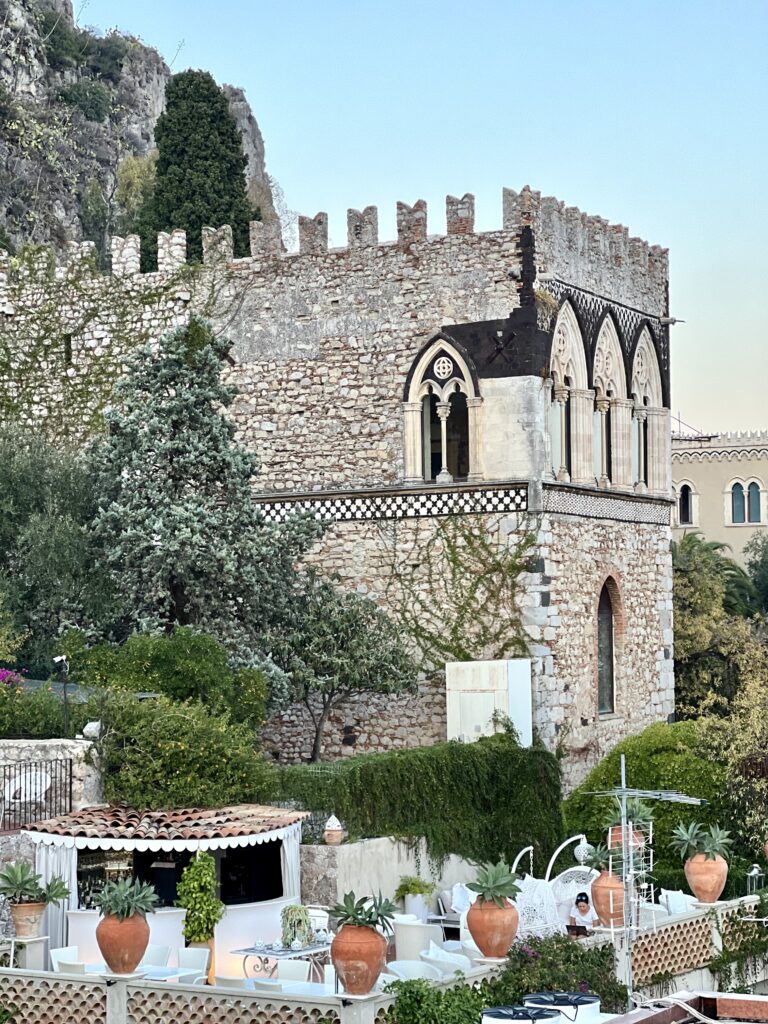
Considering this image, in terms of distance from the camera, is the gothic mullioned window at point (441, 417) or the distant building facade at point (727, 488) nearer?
the gothic mullioned window at point (441, 417)

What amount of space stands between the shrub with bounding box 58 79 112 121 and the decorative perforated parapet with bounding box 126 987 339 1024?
154 ft

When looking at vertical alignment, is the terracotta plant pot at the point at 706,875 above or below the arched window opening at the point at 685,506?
below

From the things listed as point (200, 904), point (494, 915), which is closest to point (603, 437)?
point (200, 904)

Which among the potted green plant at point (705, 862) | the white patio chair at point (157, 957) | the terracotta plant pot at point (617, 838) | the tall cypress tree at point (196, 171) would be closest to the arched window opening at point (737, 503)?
the tall cypress tree at point (196, 171)

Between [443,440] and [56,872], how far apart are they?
30.4ft

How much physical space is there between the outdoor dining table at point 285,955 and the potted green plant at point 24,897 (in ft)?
6.75

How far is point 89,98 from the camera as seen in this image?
58625 mm

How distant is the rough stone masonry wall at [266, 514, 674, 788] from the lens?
2381cm

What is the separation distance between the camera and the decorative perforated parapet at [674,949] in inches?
688

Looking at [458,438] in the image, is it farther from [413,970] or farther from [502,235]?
[413,970]

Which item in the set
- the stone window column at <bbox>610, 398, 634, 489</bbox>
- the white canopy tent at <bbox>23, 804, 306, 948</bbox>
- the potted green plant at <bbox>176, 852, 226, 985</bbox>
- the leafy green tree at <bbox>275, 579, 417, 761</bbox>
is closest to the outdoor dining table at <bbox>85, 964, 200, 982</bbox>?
the potted green plant at <bbox>176, 852, 226, 985</bbox>

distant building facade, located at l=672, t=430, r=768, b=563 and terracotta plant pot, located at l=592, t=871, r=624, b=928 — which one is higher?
distant building facade, located at l=672, t=430, r=768, b=563

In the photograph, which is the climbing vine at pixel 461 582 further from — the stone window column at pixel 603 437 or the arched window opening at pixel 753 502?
the arched window opening at pixel 753 502

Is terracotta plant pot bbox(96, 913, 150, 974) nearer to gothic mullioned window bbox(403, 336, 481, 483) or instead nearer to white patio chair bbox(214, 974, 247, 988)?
white patio chair bbox(214, 974, 247, 988)
